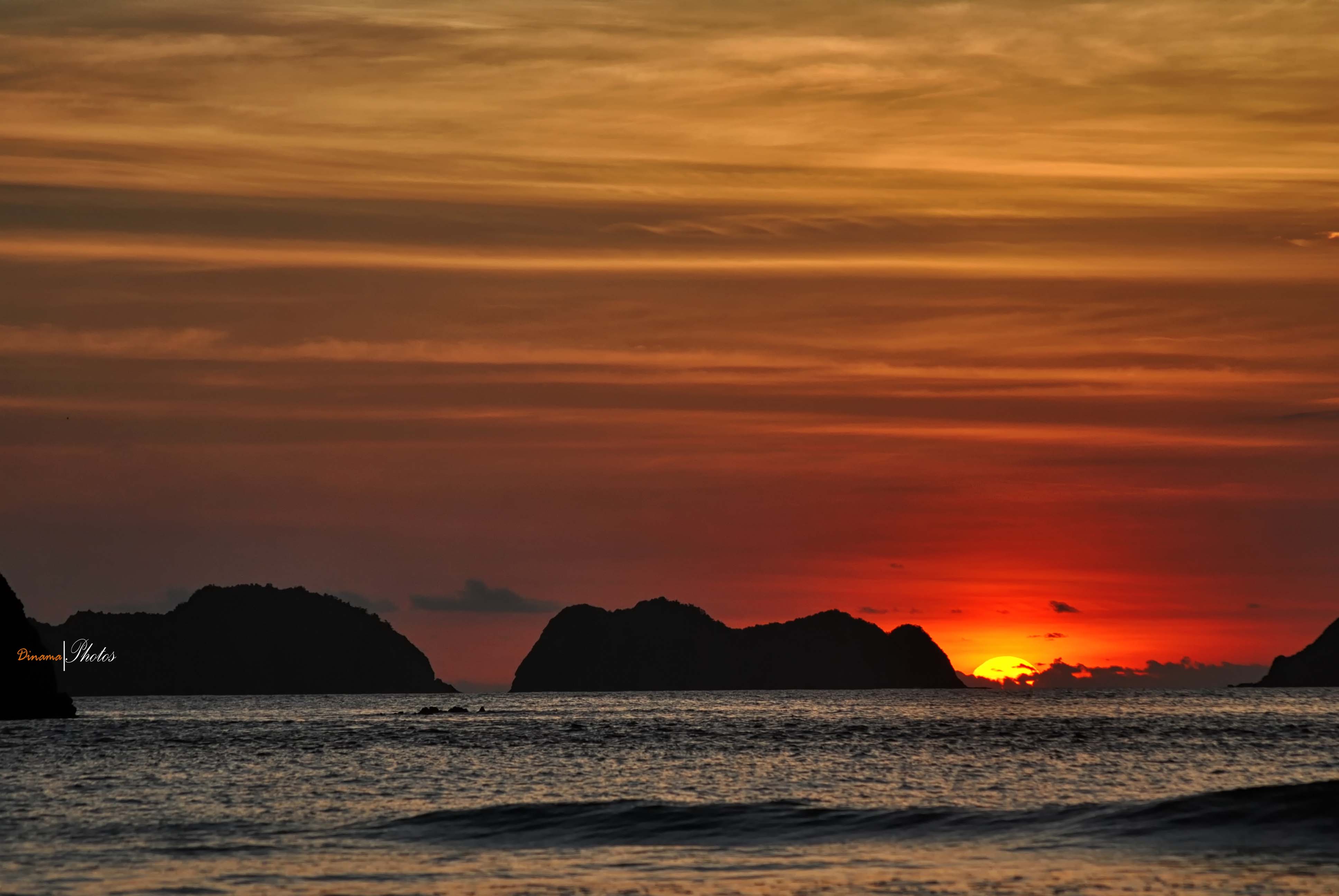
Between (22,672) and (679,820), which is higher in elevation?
(22,672)

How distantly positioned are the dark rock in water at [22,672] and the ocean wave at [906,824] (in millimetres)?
122535

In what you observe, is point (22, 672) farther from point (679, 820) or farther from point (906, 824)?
point (906, 824)

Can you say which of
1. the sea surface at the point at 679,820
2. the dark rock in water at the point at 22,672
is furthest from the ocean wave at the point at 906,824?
the dark rock in water at the point at 22,672

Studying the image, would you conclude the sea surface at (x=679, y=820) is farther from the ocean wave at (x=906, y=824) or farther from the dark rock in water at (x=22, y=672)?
the dark rock in water at (x=22, y=672)

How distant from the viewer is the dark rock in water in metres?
172

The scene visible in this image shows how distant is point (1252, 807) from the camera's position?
5681cm

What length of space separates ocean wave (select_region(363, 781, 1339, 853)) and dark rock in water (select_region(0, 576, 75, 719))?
123m

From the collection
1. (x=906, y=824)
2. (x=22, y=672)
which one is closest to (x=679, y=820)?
(x=906, y=824)

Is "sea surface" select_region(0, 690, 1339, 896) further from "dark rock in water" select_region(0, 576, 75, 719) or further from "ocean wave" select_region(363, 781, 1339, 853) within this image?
"dark rock in water" select_region(0, 576, 75, 719)

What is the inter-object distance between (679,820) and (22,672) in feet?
448

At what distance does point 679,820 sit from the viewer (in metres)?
60.8

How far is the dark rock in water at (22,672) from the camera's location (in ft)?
564

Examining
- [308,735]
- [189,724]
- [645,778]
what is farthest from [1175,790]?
[189,724]

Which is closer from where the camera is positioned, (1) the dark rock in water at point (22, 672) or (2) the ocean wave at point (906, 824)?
(2) the ocean wave at point (906, 824)
